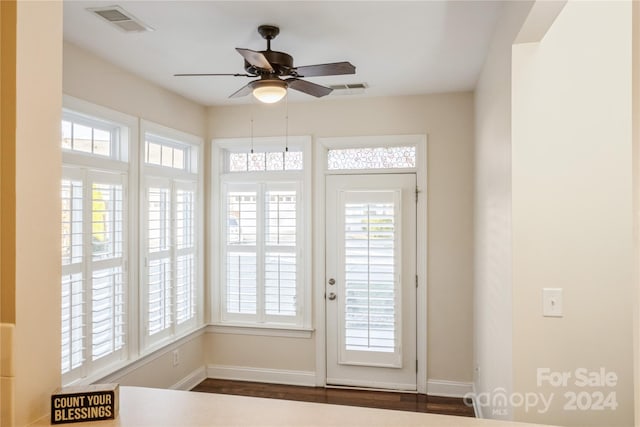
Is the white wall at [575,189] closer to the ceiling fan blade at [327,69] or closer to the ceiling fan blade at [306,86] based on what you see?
the ceiling fan blade at [327,69]

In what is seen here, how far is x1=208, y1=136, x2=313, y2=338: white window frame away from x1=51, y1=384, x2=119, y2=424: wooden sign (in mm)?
3242

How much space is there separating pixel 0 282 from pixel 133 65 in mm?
2620

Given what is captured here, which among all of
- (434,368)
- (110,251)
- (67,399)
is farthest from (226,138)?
(67,399)

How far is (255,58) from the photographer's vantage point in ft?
7.84

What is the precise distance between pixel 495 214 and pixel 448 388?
7.01ft

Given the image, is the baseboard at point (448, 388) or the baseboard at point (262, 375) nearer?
the baseboard at point (448, 388)

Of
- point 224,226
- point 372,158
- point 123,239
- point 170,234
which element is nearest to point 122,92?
point 123,239

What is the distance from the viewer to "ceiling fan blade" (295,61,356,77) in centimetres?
248

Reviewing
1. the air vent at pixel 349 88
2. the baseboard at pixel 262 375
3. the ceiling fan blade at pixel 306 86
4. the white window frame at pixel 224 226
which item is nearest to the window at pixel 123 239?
the white window frame at pixel 224 226

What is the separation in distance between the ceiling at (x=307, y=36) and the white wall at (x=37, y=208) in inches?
55.4

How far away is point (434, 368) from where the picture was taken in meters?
4.13

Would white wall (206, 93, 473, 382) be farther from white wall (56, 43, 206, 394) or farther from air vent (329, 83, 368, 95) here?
white wall (56, 43, 206, 394)

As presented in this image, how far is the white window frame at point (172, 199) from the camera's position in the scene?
354 centimetres

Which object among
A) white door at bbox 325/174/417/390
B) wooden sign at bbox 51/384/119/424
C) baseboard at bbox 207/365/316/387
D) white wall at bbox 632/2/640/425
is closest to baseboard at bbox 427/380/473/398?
white door at bbox 325/174/417/390
